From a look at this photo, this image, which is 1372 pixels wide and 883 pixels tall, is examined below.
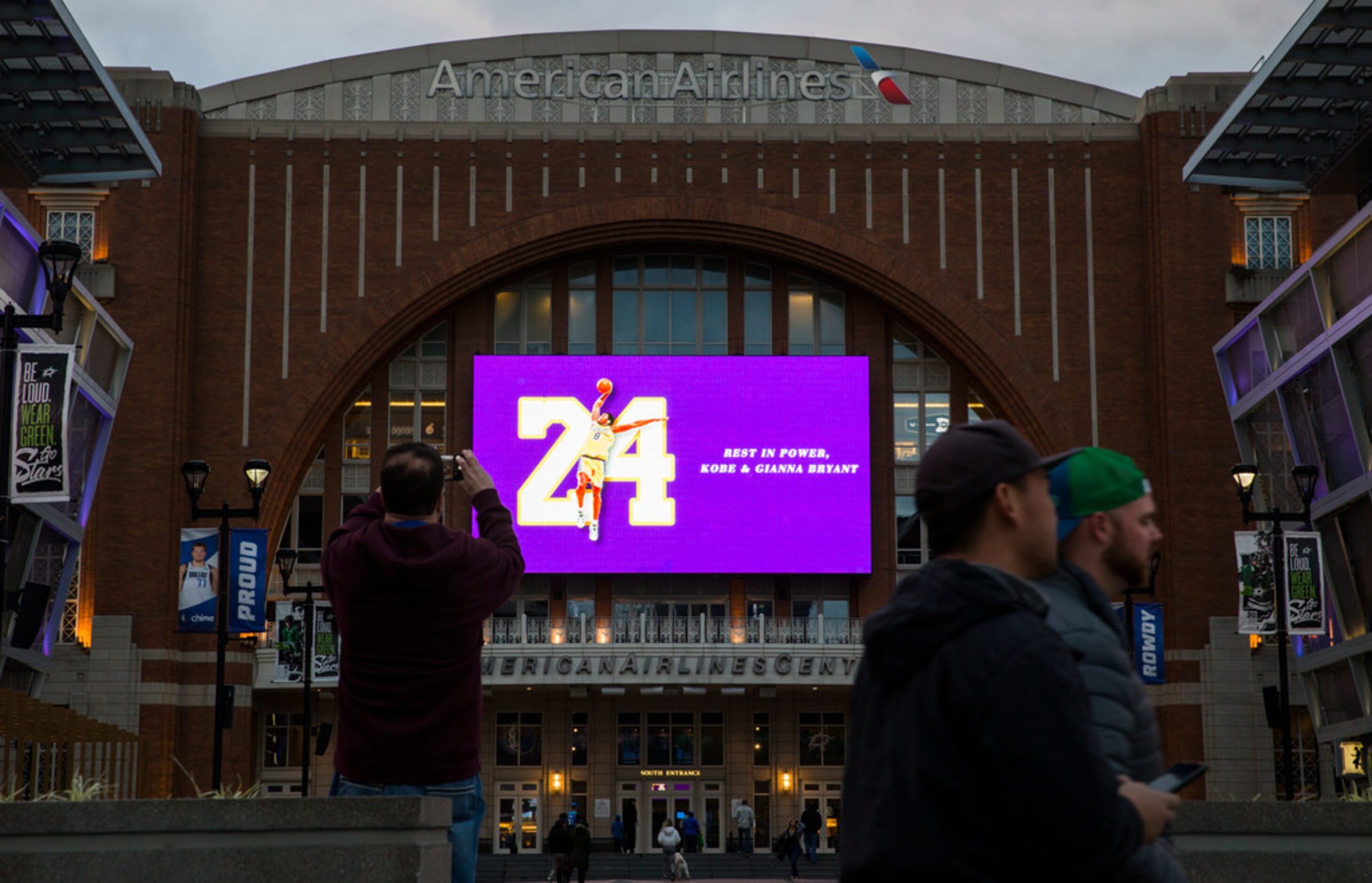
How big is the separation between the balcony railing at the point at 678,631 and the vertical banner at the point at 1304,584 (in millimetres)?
19219

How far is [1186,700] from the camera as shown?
44.7 m

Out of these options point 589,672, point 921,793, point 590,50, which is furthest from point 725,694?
point 921,793

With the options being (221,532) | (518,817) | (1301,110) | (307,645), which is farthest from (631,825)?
(1301,110)

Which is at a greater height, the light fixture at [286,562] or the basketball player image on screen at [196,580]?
the light fixture at [286,562]

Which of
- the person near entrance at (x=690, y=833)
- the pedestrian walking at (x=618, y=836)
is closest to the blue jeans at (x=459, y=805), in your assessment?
the person near entrance at (x=690, y=833)

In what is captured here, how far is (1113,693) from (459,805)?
3.11m

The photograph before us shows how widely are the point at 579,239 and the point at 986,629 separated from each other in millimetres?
45701

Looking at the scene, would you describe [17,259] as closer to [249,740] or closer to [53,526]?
[53,526]

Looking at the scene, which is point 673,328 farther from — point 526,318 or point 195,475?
point 195,475

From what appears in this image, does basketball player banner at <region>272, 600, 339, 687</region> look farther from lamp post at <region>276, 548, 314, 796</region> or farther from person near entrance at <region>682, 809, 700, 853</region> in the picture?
person near entrance at <region>682, 809, 700, 853</region>

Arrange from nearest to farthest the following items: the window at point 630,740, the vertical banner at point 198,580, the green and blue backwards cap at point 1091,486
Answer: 1. the green and blue backwards cap at point 1091,486
2. the vertical banner at point 198,580
3. the window at point 630,740

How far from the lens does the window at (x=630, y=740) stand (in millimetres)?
49312

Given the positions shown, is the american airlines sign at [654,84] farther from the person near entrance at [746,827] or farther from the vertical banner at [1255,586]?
the vertical banner at [1255,586]

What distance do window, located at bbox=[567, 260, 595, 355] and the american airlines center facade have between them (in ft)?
0.31
